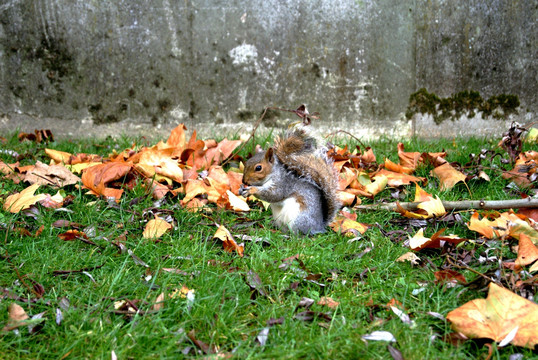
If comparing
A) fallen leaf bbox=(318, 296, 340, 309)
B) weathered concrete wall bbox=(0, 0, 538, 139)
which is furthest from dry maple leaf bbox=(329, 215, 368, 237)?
weathered concrete wall bbox=(0, 0, 538, 139)

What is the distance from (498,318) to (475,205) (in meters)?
1.11

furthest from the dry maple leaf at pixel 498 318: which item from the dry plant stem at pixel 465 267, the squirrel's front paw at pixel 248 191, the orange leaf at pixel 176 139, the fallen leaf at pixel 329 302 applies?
the orange leaf at pixel 176 139

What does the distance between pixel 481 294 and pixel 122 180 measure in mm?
2029

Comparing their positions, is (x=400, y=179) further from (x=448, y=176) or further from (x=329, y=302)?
(x=329, y=302)

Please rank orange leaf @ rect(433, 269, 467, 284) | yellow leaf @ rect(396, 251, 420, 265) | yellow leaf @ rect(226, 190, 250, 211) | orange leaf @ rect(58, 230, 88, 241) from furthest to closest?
1. yellow leaf @ rect(226, 190, 250, 211)
2. orange leaf @ rect(58, 230, 88, 241)
3. yellow leaf @ rect(396, 251, 420, 265)
4. orange leaf @ rect(433, 269, 467, 284)

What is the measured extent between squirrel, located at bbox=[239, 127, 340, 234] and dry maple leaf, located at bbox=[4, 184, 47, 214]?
3.31 feet

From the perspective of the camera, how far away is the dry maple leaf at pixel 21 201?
2.28 meters

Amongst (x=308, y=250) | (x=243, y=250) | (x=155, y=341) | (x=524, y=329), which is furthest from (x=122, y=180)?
(x=524, y=329)

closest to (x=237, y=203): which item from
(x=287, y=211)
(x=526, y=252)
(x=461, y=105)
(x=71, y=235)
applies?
(x=287, y=211)

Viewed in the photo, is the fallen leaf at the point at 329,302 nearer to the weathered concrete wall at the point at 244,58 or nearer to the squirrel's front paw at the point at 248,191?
the squirrel's front paw at the point at 248,191

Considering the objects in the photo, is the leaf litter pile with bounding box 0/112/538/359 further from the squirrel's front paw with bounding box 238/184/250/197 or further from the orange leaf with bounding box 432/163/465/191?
the squirrel's front paw with bounding box 238/184/250/197

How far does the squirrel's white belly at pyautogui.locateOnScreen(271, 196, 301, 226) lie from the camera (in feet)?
7.48

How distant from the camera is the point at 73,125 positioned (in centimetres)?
429

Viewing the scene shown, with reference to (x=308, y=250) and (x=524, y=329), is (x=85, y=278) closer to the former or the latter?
(x=308, y=250)
